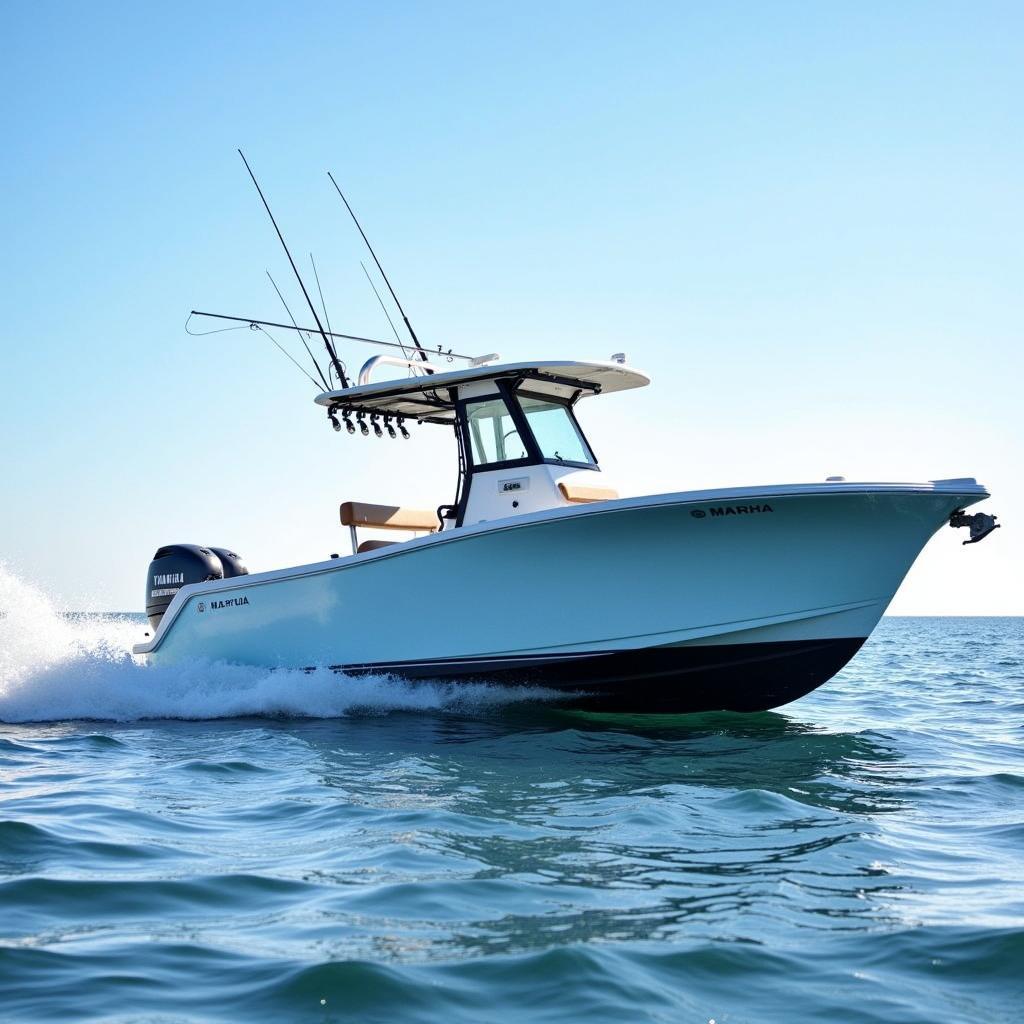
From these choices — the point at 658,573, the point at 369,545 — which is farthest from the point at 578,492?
the point at 369,545

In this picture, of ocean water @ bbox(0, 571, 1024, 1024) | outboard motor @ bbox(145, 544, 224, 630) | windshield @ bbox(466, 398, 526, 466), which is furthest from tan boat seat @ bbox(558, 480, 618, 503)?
outboard motor @ bbox(145, 544, 224, 630)

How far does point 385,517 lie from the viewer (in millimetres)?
9961

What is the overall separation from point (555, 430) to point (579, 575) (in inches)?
74.0

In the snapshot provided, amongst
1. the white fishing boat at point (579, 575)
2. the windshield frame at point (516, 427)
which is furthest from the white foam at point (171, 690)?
the windshield frame at point (516, 427)

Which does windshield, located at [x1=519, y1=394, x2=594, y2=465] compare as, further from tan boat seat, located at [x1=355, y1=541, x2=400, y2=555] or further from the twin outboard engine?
the twin outboard engine

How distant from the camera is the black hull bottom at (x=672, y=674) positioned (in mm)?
8172

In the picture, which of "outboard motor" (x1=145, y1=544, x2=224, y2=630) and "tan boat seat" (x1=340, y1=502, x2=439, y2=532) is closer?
"tan boat seat" (x1=340, y1=502, x2=439, y2=532)

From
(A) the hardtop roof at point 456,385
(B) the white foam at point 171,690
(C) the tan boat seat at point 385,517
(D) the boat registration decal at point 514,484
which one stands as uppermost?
(A) the hardtop roof at point 456,385

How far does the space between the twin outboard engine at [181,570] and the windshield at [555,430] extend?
3.23 meters

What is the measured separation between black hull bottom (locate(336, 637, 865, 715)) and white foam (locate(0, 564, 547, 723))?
8.1 inches

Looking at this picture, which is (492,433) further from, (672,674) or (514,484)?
(672,674)

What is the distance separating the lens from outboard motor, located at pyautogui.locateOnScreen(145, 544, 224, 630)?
10383 mm

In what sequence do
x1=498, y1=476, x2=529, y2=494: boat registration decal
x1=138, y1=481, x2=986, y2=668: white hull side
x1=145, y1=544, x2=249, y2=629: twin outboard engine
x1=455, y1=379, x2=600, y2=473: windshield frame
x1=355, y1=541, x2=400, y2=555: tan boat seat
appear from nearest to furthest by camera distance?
x1=138, y1=481, x2=986, y2=668: white hull side, x1=498, y1=476, x2=529, y2=494: boat registration decal, x1=455, y1=379, x2=600, y2=473: windshield frame, x1=355, y1=541, x2=400, y2=555: tan boat seat, x1=145, y1=544, x2=249, y2=629: twin outboard engine

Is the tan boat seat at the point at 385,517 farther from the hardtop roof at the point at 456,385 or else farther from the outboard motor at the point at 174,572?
the outboard motor at the point at 174,572
